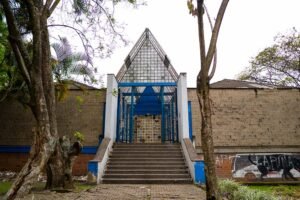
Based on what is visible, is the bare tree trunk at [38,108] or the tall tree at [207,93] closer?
the tall tree at [207,93]

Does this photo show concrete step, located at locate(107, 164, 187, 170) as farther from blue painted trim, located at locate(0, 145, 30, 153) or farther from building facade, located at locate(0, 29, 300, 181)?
blue painted trim, located at locate(0, 145, 30, 153)

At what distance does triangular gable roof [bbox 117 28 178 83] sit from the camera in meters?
14.0

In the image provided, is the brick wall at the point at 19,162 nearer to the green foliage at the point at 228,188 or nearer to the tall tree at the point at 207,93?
the green foliage at the point at 228,188

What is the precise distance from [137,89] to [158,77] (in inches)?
78.9

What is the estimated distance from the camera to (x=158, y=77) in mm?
13945

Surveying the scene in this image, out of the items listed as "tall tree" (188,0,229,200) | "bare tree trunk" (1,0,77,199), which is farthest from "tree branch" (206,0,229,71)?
"bare tree trunk" (1,0,77,199)

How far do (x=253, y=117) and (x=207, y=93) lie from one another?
364 inches

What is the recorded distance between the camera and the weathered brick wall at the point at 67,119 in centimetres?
1311

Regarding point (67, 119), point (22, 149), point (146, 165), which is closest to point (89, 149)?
point (67, 119)

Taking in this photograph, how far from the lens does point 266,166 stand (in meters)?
12.5

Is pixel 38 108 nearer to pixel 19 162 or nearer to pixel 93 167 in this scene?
pixel 93 167

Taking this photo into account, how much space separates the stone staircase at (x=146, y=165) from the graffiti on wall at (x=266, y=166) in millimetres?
3040

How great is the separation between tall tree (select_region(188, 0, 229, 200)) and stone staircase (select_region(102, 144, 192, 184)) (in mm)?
5250

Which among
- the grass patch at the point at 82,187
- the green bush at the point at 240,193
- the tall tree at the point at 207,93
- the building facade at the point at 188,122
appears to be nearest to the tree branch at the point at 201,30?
the tall tree at the point at 207,93
